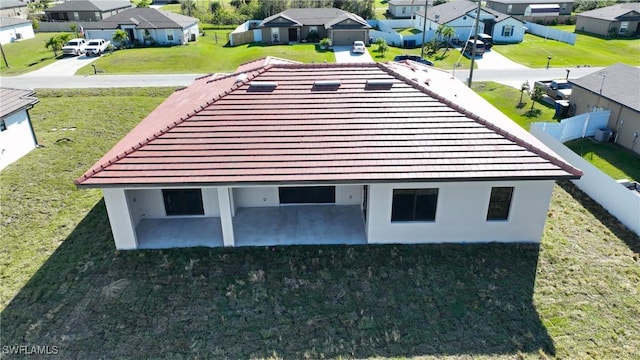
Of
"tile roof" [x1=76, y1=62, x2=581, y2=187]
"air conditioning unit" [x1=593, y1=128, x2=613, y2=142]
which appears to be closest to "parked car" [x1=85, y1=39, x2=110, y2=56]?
"tile roof" [x1=76, y1=62, x2=581, y2=187]

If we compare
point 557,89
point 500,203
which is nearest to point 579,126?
point 557,89

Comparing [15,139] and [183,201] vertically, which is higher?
[15,139]

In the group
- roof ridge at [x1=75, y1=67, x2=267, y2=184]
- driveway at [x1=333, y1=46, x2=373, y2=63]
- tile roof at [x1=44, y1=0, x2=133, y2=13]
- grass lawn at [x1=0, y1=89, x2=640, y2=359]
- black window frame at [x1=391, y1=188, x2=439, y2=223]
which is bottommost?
grass lawn at [x1=0, y1=89, x2=640, y2=359]

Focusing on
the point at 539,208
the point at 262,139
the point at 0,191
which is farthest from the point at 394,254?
the point at 0,191

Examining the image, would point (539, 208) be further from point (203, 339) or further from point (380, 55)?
point (380, 55)

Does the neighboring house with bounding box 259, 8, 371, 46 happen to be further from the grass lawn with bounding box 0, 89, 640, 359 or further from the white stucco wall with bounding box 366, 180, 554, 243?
the white stucco wall with bounding box 366, 180, 554, 243

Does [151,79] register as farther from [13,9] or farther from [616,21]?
[616,21]
